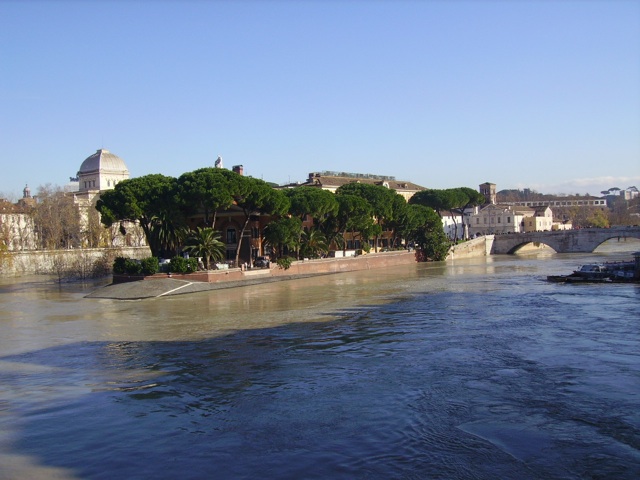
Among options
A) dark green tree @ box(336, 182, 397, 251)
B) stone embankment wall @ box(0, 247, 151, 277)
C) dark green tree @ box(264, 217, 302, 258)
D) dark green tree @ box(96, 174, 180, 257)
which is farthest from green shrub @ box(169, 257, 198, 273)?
dark green tree @ box(336, 182, 397, 251)

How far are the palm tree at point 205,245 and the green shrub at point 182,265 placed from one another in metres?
2.49

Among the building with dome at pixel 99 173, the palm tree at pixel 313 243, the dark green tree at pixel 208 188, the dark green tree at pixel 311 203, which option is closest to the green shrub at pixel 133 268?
the dark green tree at pixel 208 188

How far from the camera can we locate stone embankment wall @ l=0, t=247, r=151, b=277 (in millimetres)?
71062

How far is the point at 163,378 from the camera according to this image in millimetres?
22672

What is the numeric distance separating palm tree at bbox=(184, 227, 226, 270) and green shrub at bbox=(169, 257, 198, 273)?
2.49 m

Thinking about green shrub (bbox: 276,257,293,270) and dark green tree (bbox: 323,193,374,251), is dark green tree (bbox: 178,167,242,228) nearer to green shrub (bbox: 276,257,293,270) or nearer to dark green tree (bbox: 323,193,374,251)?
green shrub (bbox: 276,257,293,270)

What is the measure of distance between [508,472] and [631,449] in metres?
3.14

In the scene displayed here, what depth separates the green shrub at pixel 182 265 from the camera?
53312mm

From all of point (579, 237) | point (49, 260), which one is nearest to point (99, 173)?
point (49, 260)

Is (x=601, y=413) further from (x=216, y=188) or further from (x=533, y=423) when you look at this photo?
(x=216, y=188)

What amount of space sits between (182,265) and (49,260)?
96.0 ft

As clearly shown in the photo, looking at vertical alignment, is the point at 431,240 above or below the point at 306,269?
above

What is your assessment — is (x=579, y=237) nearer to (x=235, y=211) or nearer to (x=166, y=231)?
(x=235, y=211)

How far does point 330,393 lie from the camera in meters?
20.0
